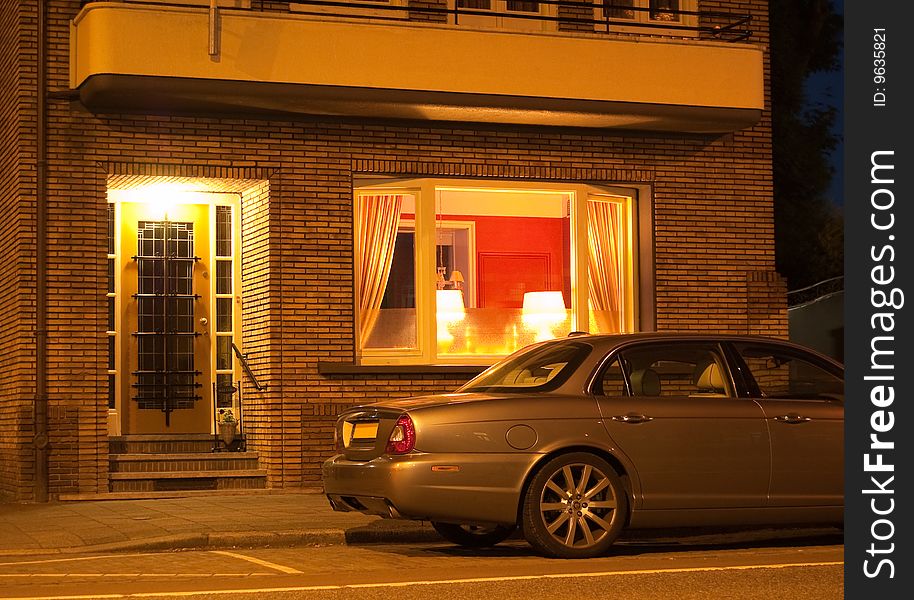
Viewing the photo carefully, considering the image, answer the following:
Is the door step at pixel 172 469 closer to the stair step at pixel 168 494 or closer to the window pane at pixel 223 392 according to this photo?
the stair step at pixel 168 494

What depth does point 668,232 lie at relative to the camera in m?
17.6

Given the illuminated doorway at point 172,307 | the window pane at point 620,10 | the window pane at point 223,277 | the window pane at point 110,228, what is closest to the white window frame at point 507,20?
the window pane at point 620,10

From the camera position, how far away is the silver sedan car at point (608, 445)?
390 inches

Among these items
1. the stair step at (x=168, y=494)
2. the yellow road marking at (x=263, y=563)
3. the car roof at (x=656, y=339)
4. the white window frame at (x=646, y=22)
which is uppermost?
the white window frame at (x=646, y=22)

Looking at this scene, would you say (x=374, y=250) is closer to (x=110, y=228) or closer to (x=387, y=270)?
(x=387, y=270)

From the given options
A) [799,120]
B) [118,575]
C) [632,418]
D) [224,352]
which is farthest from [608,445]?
[799,120]

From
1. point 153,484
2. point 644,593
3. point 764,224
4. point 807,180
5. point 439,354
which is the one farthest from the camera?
point 807,180

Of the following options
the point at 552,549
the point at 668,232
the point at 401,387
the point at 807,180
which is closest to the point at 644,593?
the point at 552,549

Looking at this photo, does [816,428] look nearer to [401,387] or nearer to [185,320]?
[401,387]

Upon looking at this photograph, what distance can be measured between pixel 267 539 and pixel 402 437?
2111 millimetres

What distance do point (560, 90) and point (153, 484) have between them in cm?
615

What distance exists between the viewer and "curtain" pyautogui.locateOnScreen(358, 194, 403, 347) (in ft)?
54.9

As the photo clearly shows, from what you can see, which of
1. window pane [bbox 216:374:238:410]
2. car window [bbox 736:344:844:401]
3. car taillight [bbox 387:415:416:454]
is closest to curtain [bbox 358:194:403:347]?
window pane [bbox 216:374:238:410]

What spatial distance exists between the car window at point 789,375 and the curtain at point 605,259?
21.8ft
